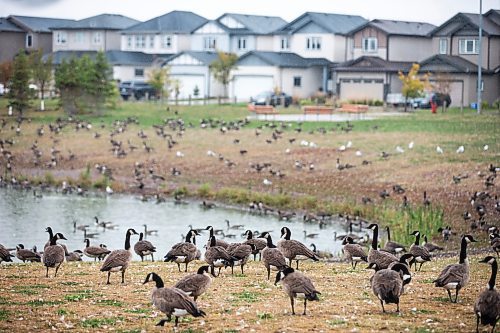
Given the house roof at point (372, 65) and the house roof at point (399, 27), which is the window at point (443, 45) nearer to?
the house roof at point (372, 65)

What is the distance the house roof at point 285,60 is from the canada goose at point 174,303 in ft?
211

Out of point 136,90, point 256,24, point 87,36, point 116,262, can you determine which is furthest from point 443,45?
point 116,262

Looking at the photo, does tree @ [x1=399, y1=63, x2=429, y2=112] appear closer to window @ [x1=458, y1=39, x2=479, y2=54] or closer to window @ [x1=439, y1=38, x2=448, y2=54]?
window @ [x1=458, y1=39, x2=479, y2=54]

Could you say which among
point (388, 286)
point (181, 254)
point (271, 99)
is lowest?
point (181, 254)

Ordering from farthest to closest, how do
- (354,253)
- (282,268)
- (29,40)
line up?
(29,40), (354,253), (282,268)

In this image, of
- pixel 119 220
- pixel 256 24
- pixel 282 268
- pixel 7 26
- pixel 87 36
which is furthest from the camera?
pixel 7 26

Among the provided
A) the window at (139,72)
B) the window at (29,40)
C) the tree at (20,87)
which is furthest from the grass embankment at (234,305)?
the window at (29,40)

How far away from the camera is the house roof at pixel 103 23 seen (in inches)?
3575

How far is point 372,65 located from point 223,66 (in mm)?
11425

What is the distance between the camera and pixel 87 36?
90.9 metres

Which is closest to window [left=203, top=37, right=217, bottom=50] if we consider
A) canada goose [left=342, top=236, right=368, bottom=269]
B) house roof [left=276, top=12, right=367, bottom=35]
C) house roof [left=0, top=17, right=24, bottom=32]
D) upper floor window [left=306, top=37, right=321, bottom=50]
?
house roof [left=276, top=12, right=367, bottom=35]

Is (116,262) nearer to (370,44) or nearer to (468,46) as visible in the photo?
(468,46)

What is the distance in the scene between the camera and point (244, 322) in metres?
13.8

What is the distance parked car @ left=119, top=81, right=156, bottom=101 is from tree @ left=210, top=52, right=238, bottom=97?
17.8 ft
